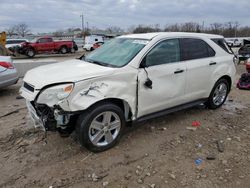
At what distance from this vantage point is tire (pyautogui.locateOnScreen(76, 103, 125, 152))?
3.36m

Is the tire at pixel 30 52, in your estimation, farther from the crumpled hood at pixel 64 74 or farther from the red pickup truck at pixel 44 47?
the crumpled hood at pixel 64 74

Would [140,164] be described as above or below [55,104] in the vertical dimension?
below

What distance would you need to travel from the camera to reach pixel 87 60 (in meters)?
4.36

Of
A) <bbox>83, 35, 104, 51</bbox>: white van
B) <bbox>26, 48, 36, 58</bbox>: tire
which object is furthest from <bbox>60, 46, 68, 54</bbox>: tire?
<bbox>83, 35, 104, 51</bbox>: white van

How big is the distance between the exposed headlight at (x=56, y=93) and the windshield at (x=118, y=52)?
3.00 ft

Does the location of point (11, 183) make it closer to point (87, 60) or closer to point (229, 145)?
point (87, 60)

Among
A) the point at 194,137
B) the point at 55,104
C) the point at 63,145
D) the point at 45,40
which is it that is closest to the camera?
the point at 55,104

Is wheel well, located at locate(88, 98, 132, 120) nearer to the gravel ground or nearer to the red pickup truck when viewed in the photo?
the gravel ground

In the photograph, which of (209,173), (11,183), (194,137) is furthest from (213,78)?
(11,183)

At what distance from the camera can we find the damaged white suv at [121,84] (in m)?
3.28

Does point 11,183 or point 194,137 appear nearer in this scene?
point 11,183

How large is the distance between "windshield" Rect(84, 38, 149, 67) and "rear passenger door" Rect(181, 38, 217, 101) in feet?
3.18

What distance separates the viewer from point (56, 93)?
10.5 ft

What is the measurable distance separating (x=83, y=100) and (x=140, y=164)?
118 cm
